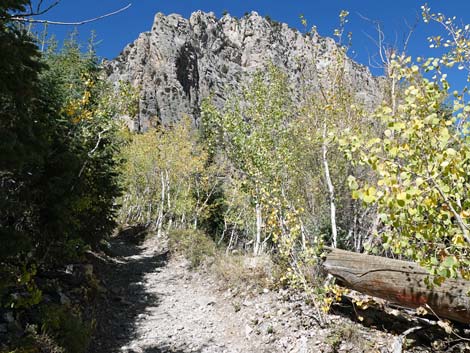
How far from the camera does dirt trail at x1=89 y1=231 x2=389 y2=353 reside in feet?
22.2

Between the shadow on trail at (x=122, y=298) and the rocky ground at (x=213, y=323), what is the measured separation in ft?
0.09

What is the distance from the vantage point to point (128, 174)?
3456 cm

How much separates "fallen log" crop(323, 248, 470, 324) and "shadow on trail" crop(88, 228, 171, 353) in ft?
14.5

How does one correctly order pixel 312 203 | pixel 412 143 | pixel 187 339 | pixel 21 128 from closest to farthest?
pixel 412 143 → pixel 21 128 → pixel 187 339 → pixel 312 203

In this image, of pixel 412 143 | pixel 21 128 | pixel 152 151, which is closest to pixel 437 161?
pixel 412 143

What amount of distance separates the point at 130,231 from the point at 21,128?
24.7 meters

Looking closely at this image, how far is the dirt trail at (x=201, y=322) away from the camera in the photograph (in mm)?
6777

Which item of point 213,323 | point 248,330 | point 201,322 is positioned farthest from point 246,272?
point 248,330

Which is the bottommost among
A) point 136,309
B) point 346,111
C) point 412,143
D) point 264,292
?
point 136,309

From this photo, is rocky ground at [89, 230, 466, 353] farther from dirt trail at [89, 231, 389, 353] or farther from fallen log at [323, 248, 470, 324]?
fallen log at [323, 248, 470, 324]

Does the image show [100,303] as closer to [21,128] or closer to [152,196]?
[21,128]

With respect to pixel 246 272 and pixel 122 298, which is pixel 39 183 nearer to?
pixel 122 298

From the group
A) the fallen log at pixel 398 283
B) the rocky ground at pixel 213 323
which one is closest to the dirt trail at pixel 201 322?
the rocky ground at pixel 213 323

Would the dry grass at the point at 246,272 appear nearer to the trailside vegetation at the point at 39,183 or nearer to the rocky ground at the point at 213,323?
the rocky ground at the point at 213,323
